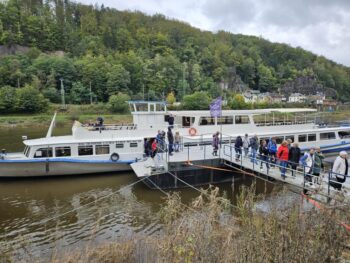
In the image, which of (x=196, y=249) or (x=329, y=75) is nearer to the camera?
(x=196, y=249)

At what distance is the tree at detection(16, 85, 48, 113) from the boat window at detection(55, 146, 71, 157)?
2201 inches

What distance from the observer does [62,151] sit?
19531mm

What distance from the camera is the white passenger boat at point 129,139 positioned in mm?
18875

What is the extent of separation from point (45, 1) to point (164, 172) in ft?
644

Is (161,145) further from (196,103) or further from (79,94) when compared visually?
(79,94)

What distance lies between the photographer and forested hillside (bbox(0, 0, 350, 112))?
9275 cm

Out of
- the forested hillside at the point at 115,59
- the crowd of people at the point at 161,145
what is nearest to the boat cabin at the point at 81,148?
the crowd of people at the point at 161,145

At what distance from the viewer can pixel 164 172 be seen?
652 inches

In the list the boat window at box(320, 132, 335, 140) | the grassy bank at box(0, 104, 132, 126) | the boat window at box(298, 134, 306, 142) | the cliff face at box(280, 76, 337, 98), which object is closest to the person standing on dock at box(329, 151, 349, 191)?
the boat window at box(298, 134, 306, 142)

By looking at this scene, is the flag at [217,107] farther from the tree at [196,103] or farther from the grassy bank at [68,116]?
the tree at [196,103]

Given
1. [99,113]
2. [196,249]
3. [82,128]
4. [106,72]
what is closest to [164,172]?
[82,128]

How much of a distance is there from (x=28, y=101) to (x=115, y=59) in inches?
2480

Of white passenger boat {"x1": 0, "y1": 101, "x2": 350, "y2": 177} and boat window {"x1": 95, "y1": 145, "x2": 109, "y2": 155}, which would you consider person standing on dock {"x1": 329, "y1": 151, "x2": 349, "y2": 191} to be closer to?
white passenger boat {"x1": 0, "y1": 101, "x2": 350, "y2": 177}

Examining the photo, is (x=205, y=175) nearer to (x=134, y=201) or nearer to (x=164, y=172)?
(x=164, y=172)
